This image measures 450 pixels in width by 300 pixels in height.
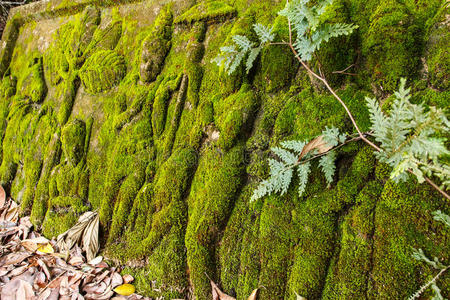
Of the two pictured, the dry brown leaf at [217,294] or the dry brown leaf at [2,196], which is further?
the dry brown leaf at [2,196]

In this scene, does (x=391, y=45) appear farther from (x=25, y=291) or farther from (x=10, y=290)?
(x=10, y=290)

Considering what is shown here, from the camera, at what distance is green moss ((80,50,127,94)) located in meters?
2.88

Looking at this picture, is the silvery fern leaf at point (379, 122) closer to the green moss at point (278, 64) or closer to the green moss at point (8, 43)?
the green moss at point (278, 64)

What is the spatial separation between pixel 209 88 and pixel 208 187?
0.84m

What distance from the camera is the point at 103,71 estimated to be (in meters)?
2.94

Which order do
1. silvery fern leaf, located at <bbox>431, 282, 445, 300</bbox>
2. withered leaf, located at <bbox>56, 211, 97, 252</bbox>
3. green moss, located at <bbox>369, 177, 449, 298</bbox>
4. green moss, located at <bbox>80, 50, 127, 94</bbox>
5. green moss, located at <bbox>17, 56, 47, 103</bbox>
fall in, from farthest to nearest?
1. green moss, located at <bbox>17, 56, 47, 103</bbox>
2. green moss, located at <bbox>80, 50, 127, 94</bbox>
3. withered leaf, located at <bbox>56, 211, 97, 252</bbox>
4. green moss, located at <bbox>369, 177, 449, 298</bbox>
5. silvery fern leaf, located at <bbox>431, 282, 445, 300</bbox>

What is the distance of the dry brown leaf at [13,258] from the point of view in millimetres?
2507

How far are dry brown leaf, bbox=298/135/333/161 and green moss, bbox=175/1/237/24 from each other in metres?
1.42

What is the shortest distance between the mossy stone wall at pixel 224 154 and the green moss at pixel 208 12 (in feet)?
0.04

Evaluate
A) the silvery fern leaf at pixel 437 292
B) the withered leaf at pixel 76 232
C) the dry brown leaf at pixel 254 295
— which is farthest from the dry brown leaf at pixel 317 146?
the withered leaf at pixel 76 232

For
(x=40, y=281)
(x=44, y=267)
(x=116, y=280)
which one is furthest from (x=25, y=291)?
(x=116, y=280)

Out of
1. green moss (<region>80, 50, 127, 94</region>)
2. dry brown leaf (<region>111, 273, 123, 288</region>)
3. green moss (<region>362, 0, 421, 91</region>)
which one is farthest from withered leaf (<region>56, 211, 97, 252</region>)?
green moss (<region>362, 0, 421, 91</region>)

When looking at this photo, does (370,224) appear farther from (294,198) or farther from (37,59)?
(37,59)

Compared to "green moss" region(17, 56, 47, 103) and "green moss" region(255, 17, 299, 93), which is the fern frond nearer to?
"green moss" region(255, 17, 299, 93)
